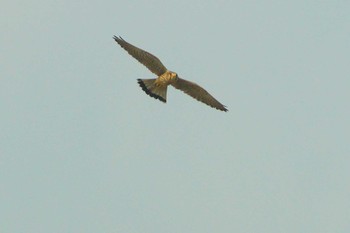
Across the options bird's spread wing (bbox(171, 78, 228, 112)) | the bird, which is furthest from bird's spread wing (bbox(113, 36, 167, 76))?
bird's spread wing (bbox(171, 78, 228, 112))

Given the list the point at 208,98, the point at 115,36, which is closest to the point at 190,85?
the point at 208,98

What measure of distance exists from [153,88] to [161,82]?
67 cm

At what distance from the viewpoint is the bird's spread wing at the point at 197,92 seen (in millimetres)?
56625

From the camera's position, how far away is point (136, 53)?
54938 millimetres

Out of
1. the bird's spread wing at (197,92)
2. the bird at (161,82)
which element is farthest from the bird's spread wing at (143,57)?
the bird's spread wing at (197,92)

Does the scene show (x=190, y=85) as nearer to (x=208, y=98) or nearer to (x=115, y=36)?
(x=208, y=98)

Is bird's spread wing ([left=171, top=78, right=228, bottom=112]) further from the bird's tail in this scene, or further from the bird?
the bird's tail

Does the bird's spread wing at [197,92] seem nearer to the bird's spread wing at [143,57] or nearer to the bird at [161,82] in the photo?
the bird at [161,82]

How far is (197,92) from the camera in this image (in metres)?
57.0

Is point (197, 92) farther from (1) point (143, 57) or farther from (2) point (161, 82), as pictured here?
(1) point (143, 57)

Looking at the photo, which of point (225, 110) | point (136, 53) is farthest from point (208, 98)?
point (136, 53)

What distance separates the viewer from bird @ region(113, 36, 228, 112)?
54.8 meters

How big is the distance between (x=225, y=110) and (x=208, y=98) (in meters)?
1.14

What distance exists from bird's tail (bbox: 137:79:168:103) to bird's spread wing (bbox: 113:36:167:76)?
2.97 feet
